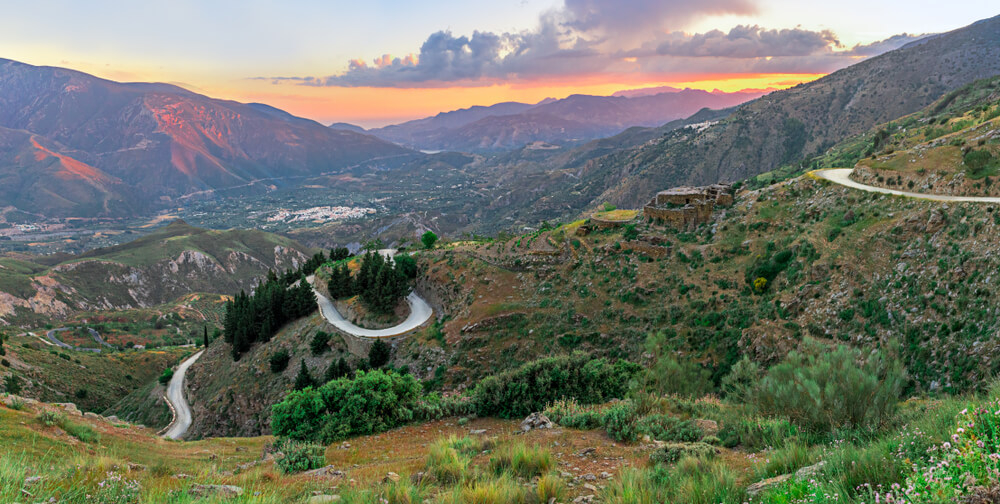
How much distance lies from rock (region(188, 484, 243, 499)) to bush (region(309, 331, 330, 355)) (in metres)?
31.6

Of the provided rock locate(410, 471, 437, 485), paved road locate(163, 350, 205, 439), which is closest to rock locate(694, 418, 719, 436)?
rock locate(410, 471, 437, 485)

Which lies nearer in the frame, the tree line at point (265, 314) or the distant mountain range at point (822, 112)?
the tree line at point (265, 314)

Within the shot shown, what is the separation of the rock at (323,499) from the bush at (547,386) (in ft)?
29.9

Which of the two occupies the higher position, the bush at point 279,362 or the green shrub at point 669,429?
the green shrub at point 669,429

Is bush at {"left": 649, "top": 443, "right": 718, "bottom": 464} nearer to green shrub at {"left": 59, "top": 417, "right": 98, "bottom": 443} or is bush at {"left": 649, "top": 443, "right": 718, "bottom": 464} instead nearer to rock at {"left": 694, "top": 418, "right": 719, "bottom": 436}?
rock at {"left": 694, "top": 418, "right": 719, "bottom": 436}

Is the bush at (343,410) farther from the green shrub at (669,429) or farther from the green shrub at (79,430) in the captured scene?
the green shrub at (669,429)

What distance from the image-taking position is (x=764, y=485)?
17.1ft

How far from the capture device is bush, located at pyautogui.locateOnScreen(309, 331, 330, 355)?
→ 117 feet

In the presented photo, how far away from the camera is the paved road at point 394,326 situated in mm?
33875

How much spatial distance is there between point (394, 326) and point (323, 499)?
2965 centimetres

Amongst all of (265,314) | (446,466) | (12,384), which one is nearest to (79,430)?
(446,466)

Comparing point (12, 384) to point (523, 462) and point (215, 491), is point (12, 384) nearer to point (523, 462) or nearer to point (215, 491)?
point (215, 491)

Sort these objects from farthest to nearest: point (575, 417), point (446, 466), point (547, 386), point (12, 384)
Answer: point (12, 384) → point (547, 386) → point (575, 417) → point (446, 466)

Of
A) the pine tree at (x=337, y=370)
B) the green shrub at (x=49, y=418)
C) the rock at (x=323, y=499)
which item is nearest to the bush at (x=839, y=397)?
the rock at (x=323, y=499)
